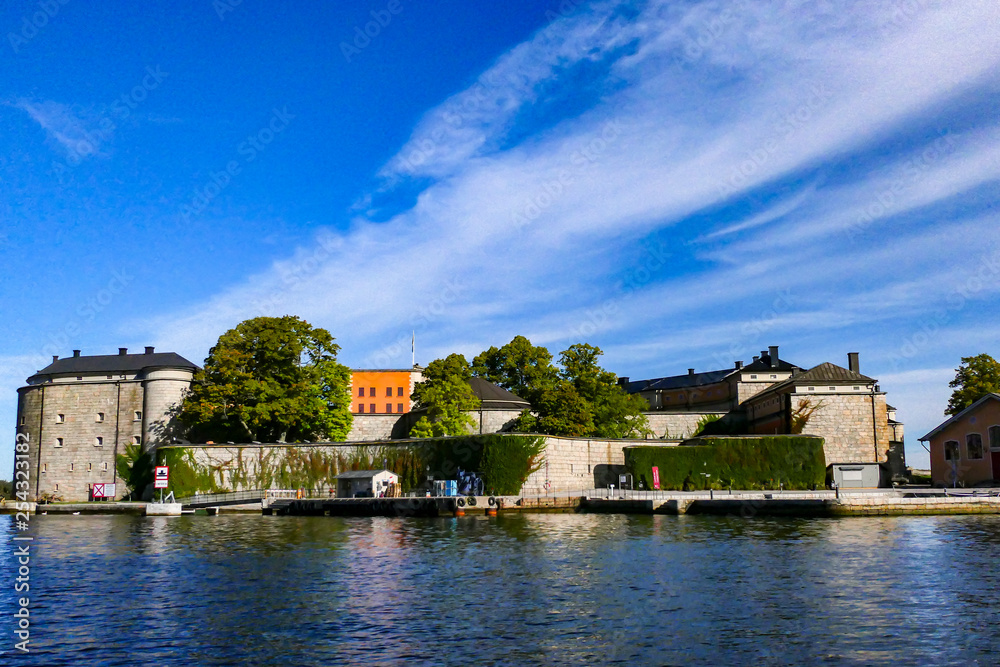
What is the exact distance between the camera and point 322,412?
67.6 metres

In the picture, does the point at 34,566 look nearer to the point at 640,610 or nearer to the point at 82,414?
the point at 640,610

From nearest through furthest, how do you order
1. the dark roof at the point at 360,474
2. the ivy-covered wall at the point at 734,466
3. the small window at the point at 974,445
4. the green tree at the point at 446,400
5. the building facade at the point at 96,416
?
1. the small window at the point at 974,445
2. the dark roof at the point at 360,474
3. the ivy-covered wall at the point at 734,466
4. the green tree at the point at 446,400
5. the building facade at the point at 96,416

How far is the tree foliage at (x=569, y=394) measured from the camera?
64.8 meters

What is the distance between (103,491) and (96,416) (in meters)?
6.97

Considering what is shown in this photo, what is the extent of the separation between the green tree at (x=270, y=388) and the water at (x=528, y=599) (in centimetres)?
2958

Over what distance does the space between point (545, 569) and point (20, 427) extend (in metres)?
66.5

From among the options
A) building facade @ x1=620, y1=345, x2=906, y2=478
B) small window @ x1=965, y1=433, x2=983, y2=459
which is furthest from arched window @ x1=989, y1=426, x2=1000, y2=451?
building facade @ x1=620, y1=345, x2=906, y2=478

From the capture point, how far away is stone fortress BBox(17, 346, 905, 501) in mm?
63812

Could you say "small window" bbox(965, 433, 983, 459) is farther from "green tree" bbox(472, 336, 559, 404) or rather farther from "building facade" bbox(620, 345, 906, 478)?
"green tree" bbox(472, 336, 559, 404)

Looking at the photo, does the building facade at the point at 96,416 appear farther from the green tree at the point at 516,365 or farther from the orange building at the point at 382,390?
the green tree at the point at 516,365

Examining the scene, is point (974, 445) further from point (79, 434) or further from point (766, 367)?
point (79, 434)

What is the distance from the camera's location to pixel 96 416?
70.3m

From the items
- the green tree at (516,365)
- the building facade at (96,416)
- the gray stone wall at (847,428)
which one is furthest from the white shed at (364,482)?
the gray stone wall at (847,428)

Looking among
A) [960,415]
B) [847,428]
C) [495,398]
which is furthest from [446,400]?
Result: [960,415]
